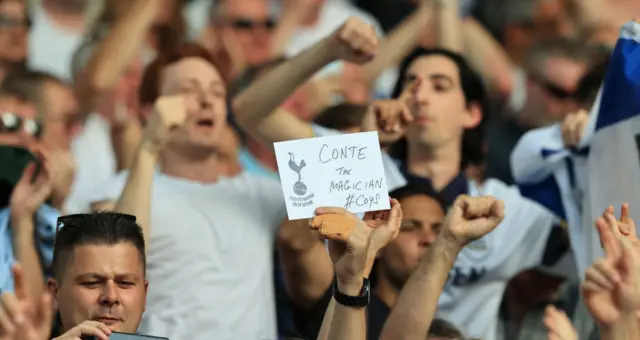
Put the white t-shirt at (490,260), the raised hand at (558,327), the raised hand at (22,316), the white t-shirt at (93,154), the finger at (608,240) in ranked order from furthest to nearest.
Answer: the white t-shirt at (93,154) → the white t-shirt at (490,260) → the finger at (608,240) → the raised hand at (558,327) → the raised hand at (22,316)

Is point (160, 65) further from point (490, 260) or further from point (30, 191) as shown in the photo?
point (490, 260)

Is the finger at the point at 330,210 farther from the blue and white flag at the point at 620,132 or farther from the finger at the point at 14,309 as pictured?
the blue and white flag at the point at 620,132

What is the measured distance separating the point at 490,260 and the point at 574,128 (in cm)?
51

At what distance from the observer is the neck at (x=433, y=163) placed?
194 inches

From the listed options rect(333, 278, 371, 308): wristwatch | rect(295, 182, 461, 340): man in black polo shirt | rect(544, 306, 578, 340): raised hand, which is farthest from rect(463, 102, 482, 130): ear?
rect(544, 306, 578, 340): raised hand

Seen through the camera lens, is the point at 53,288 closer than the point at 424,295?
Yes

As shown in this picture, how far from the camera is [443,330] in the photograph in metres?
4.15

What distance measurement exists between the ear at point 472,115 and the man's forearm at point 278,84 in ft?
2.88

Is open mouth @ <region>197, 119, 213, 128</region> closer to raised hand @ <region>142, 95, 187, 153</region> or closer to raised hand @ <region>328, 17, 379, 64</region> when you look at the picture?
raised hand @ <region>142, 95, 187, 153</region>

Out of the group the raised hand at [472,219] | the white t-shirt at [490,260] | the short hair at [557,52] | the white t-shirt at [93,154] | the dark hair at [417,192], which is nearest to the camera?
the raised hand at [472,219]

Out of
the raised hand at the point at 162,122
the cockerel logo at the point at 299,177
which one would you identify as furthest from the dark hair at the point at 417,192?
the cockerel logo at the point at 299,177

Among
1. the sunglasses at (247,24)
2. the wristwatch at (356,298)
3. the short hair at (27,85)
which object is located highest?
the sunglasses at (247,24)

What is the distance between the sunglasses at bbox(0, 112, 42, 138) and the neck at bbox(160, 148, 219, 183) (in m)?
0.47

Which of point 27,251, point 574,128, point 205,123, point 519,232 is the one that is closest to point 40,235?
point 27,251
